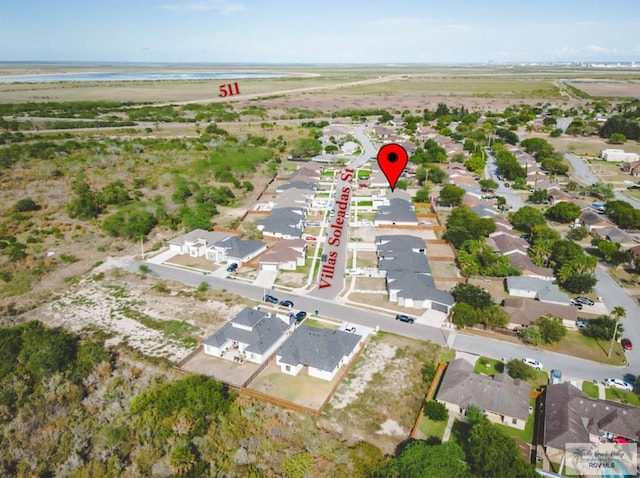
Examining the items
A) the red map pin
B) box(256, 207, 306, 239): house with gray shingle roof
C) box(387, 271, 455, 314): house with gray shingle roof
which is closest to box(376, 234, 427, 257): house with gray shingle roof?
the red map pin

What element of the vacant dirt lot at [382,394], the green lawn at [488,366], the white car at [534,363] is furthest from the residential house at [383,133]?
the white car at [534,363]

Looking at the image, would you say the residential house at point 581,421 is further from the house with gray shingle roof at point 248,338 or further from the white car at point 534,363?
the house with gray shingle roof at point 248,338

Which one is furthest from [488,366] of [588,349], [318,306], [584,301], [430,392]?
[584,301]

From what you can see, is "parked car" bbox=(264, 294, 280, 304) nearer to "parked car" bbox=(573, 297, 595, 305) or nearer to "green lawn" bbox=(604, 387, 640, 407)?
"green lawn" bbox=(604, 387, 640, 407)

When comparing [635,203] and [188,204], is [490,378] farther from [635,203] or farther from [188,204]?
[635,203]

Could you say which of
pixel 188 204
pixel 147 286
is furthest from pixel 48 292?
pixel 188 204
